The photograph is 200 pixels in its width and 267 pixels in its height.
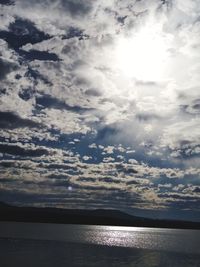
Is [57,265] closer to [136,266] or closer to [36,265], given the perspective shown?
[36,265]

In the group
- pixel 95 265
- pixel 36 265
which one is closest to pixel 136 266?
pixel 95 265

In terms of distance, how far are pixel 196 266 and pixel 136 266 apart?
47.2 feet

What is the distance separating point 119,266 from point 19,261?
69.5 ft

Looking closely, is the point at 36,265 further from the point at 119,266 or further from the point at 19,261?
the point at 119,266

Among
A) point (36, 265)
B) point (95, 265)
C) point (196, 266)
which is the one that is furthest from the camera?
point (196, 266)

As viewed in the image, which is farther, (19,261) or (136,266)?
(136,266)

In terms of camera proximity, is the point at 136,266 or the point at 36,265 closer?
the point at 36,265

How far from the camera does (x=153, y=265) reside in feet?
299

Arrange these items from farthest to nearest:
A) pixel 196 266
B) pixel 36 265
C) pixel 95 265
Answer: pixel 196 266 < pixel 95 265 < pixel 36 265

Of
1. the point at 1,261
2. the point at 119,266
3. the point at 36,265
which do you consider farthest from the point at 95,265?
the point at 1,261

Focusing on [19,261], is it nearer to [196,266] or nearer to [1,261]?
[1,261]

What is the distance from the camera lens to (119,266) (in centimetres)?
8562

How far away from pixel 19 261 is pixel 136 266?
83.1ft

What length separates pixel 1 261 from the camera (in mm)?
79438
